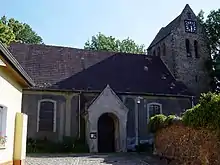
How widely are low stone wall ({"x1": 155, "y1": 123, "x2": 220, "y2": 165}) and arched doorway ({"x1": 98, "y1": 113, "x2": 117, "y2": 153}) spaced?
23.1ft

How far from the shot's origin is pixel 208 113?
9562 millimetres

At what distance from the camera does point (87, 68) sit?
26047 millimetres

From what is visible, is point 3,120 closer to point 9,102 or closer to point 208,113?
point 9,102

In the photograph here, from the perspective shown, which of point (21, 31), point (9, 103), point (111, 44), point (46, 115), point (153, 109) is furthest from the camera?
point (111, 44)

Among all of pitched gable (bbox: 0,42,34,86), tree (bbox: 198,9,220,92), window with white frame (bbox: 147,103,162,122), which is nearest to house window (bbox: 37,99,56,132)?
window with white frame (bbox: 147,103,162,122)

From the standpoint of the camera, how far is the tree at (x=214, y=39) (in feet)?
100

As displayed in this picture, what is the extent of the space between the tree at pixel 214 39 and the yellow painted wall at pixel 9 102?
24344mm

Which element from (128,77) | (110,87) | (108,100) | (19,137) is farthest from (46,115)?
(19,137)

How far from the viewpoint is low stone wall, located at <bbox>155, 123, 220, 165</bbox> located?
31.4 feet

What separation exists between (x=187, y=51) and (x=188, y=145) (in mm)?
20031

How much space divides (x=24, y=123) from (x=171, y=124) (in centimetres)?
733

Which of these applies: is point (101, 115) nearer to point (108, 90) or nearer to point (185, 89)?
point (108, 90)

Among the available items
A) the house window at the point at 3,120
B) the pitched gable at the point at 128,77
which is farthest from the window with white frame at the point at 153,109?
the house window at the point at 3,120

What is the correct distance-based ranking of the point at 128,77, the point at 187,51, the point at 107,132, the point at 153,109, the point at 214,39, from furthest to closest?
the point at 214,39
the point at 187,51
the point at 128,77
the point at 153,109
the point at 107,132
